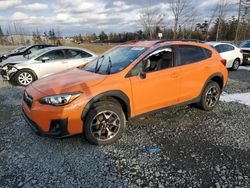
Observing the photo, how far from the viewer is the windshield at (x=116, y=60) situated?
13.2 ft

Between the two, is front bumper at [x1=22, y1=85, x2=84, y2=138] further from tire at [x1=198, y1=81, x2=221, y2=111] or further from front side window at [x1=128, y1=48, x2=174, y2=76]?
tire at [x1=198, y1=81, x2=221, y2=111]

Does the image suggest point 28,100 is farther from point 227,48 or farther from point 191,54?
point 227,48

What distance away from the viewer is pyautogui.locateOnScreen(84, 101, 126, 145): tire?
11.8 ft

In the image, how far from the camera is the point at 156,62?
13.9 feet

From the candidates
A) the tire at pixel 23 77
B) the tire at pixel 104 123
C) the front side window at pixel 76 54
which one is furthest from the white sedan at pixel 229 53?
the tire at pixel 104 123

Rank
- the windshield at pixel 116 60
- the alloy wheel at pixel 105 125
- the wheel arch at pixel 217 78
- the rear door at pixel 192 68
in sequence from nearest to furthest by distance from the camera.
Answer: the alloy wheel at pixel 105 125 → the windshield at pixel 116 60 → the rear door at pixel 192 68 → the wheel arch at pixel 217 78

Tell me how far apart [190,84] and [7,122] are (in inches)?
156

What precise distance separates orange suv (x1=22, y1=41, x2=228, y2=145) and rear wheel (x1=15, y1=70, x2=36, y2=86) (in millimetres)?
4559

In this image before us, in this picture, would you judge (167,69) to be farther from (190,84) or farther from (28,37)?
(28,37)

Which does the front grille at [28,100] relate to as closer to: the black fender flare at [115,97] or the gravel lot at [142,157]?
the gravel lot at [142,157]

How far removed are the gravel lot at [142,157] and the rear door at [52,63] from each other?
3.82 meters

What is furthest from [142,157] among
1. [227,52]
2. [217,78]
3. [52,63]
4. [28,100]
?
[227,52]

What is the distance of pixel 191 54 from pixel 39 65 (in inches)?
230

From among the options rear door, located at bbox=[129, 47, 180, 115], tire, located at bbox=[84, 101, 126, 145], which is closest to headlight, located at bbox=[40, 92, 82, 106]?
tire, located at bbox=[84, 101, 126, 145]
